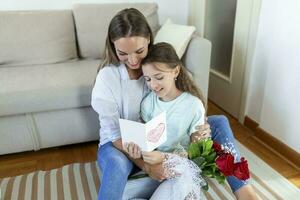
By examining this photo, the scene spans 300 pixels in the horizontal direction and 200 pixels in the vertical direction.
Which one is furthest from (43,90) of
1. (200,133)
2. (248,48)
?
(248,48)

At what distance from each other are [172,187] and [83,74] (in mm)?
966

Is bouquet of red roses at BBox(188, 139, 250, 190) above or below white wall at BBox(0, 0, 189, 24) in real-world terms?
below

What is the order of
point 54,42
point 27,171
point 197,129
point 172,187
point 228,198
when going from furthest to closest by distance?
point 54,42
point 27,171
point 228,198
point 197,129
point 172,187

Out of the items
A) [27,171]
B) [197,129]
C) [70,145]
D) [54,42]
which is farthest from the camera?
[54,42]

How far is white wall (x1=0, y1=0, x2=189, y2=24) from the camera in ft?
6.91

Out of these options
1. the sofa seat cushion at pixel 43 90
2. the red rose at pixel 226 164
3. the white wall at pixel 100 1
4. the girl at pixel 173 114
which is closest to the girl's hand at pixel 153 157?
the girl at pixel 173 114

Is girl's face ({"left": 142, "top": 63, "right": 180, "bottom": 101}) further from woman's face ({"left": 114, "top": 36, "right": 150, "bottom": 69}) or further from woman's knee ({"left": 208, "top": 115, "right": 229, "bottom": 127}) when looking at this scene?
woman's knee ({"left": 208, "top": 115, "right": 229, "bottom": 127})

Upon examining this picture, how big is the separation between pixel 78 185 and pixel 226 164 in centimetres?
86

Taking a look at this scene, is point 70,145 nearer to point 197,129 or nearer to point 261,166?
point 197,129

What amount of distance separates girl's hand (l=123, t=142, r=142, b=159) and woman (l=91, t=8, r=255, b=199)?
42mm

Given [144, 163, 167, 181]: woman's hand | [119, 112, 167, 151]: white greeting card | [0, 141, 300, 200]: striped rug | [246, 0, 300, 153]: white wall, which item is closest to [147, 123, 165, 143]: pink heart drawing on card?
[119, 112, 167, 151]: white greeting card

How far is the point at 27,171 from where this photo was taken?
1.63 m

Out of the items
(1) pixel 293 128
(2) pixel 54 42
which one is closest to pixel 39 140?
(2) pixel 54 42

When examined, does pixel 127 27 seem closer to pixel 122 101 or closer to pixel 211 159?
pixel 122 101
